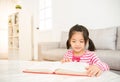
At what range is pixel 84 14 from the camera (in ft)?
12.1

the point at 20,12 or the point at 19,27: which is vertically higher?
the point at 20,12

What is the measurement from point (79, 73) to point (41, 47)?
241cm

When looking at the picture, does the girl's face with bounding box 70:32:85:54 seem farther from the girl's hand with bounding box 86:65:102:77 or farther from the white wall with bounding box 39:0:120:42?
the white wall with bounding box 39:0:120:42

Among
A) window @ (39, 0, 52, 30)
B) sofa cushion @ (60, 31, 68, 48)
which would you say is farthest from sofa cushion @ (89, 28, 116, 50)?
window @ (39, 0, 52, 30)

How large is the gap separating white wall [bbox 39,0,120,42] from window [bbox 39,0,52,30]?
1.03ft

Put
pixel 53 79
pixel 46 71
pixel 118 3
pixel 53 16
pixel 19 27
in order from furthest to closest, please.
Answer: pixel 19 27 → pixel 53 16 → pixel 118 3 → pixel 46 71 → pixel 53 79

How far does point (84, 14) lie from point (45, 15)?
1.61 meters

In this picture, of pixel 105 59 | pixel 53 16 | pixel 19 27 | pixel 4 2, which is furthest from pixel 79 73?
pixel 4 2

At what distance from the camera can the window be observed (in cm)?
482

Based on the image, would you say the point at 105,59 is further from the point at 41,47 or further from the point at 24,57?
the point at 24,57

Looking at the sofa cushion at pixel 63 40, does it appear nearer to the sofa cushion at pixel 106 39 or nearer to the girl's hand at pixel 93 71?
the sofa cushion at pixel 106 39

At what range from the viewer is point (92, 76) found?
0.81 m

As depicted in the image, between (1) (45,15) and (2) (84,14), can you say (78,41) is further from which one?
(1) (45,15)

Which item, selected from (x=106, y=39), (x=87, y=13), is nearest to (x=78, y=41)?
(x=106, y=39)
